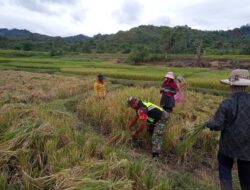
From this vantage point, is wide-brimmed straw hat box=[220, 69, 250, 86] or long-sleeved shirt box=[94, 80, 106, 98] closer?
wide-brimmed straw hat box=[220, 69, 250, 86]

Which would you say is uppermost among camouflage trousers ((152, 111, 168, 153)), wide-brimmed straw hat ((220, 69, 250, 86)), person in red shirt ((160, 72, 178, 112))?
wide-brimmed straw hat ((220, 69, 250, 86))

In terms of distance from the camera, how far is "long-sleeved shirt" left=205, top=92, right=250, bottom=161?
3.61 meters

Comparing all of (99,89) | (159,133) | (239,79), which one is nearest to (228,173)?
(239,79)

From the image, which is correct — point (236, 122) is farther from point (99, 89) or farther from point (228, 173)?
point (99, 89)

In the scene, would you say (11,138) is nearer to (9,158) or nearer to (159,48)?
(9,158)

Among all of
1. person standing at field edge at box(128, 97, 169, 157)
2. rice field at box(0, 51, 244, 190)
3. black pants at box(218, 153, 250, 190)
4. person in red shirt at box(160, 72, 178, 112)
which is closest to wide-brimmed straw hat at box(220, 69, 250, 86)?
black pants at box(218, 153, 250, 190)

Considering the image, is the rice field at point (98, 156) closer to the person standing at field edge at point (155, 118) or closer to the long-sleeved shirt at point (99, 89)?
the person standing at field edge at point (155, 118)

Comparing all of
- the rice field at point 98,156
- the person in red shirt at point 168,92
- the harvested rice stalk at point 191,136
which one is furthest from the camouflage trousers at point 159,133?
the person in red shirt at point 168,92

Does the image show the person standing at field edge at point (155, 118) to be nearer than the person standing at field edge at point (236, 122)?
No

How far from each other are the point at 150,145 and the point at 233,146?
272cm

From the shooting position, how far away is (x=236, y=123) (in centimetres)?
364

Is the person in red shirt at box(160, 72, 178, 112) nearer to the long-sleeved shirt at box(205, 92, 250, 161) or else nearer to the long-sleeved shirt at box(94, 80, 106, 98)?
the long-sleeved shirt at box(94, 80, 106, 98)

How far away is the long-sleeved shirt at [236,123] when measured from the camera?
3.61 meters

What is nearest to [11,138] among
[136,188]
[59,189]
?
[59,189]
